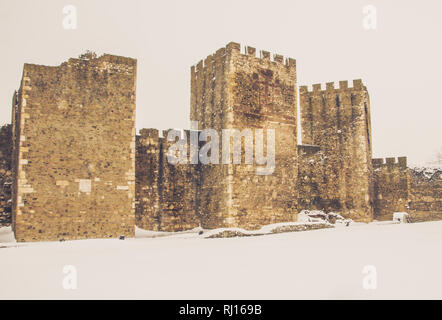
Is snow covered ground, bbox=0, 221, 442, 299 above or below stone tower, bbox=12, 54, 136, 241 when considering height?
below

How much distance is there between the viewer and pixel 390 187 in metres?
25.6

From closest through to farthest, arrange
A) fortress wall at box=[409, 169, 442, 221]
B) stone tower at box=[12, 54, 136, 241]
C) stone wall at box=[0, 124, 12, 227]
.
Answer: stone tower at box=[12, 54, 136, 241]
stone wall at box=[0, 124, 12, 227]
fortress wall at box=[409, 169, 442, 221]

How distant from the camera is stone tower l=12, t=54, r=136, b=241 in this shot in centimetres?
1401

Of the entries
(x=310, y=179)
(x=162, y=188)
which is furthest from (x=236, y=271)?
(x=310, y=179)

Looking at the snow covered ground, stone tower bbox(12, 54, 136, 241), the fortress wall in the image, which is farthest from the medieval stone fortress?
the snow covered ground

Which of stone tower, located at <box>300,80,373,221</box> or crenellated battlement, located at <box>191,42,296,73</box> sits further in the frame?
stone tower, located at <box>300,80,373,221</box>

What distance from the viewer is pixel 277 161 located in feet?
61.1

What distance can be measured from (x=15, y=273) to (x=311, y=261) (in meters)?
5.24

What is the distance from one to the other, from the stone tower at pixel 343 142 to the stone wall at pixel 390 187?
1.16 meters

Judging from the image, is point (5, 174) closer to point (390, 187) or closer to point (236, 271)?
point (236, 271)

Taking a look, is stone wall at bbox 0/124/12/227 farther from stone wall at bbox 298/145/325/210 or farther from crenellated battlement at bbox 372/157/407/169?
crenellated battlement at bbox 372/157/407/169

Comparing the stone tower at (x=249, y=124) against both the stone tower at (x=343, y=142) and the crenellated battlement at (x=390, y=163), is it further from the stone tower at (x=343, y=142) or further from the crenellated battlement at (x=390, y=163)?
the crenellated battlement at (x=390, y=163)

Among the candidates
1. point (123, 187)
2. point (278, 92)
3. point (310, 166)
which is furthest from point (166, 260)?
point (310, 166)

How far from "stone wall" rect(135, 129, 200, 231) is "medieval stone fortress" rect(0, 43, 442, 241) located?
41 mm
